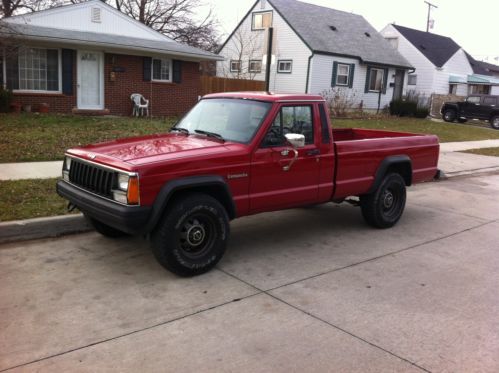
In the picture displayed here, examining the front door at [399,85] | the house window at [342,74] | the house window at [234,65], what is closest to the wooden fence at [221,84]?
the house window at [342,74]

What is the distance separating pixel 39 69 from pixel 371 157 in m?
14.5

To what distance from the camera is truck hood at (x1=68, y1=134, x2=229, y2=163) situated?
4959 mm

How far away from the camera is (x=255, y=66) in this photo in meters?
31.5

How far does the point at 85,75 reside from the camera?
18.4 m

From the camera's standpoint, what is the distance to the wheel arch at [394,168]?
690cm

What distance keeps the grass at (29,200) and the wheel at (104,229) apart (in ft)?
2.70

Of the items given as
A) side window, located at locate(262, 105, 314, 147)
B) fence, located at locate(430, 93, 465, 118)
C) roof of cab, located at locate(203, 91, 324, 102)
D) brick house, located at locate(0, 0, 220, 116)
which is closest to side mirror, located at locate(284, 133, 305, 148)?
side window, located at locate(262, 105, 314, 147)

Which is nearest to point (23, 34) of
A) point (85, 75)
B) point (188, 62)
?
point (85, 75)

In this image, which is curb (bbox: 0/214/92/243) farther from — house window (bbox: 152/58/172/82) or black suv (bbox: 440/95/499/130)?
black suv (bbox: 440/95/499/130)

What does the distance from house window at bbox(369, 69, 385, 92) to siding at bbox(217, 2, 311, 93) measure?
5444mm

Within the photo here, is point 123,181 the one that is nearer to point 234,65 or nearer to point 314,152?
point 314,152

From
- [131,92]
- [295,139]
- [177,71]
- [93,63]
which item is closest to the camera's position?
[295,139]

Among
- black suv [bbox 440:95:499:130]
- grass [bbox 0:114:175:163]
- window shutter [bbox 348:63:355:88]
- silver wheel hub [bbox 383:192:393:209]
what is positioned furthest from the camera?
window shutter [bbox 348:63:355:88]

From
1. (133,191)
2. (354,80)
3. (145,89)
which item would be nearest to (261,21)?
(354,80)
